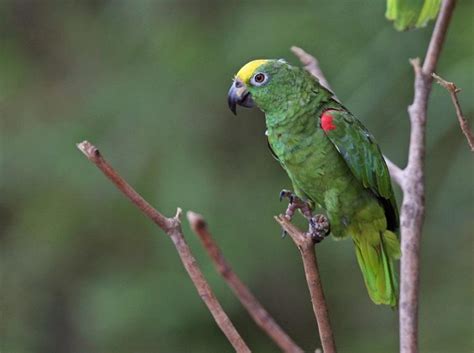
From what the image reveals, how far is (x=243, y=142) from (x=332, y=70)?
0.51 m

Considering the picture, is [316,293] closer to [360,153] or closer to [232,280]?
[232,280]

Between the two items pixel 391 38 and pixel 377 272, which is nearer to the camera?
pixel 377 272

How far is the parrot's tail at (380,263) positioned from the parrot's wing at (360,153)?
0.24ft

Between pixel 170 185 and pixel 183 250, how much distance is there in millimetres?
1742

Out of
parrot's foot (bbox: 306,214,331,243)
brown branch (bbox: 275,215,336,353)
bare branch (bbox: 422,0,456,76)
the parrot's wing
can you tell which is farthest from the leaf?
brown branch (bbox: 275,215,336,353)

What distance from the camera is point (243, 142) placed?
270cm

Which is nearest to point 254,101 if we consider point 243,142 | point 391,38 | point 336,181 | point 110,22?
point 336,181

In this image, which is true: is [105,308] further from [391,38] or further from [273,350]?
[391,38]

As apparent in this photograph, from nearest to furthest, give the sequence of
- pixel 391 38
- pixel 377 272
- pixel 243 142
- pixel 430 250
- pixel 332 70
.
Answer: pixel 377 272 → pixel 391 38 → pixel 332 70 → pixel 430 250 → pixel 243 142

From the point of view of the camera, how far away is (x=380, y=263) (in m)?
1.23

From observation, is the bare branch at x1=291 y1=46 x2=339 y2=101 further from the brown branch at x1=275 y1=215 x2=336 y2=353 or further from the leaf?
the brown branch at x1=275 y1=215 x2=336 y2=353

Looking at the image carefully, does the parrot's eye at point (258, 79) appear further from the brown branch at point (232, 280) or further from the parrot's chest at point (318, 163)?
the brown branch at point (232, 280)

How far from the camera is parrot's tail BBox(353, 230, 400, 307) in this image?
1208mm

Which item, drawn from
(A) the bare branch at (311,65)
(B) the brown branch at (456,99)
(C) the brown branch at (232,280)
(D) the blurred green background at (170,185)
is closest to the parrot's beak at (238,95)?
(A) the bare branch at (311,65)
